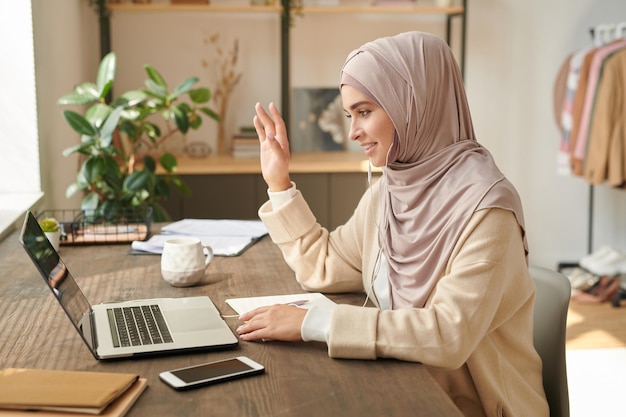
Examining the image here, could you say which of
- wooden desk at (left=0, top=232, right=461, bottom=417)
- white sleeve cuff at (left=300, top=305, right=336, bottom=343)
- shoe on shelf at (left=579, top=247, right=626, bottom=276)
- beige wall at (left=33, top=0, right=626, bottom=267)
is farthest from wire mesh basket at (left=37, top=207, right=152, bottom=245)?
shoe on shelf at (left=579, top=247, right=626, bottom=276)

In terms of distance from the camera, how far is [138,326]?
4.74 ft

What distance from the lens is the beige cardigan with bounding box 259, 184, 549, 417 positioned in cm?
134

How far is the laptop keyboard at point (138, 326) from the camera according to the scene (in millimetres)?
1365

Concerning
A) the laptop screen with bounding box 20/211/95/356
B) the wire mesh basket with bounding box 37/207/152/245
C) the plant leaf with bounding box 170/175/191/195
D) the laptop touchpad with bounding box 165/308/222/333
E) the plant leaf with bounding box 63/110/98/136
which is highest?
the plant leaf with bounding box 63/110/98/136

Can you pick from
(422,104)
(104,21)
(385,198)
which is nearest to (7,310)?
(385,198)

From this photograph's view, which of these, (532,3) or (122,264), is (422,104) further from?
(532,3)

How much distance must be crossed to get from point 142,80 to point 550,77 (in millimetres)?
2445

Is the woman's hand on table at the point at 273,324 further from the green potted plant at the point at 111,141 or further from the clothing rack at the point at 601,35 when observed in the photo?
the clothing rack at the point at 601,35

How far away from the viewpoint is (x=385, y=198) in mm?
1712

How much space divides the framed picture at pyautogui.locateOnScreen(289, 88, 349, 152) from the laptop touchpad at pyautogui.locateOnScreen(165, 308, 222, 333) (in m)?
3.17

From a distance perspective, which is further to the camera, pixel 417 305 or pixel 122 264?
pixel 122 264

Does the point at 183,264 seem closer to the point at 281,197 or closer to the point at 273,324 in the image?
the point at 281,197

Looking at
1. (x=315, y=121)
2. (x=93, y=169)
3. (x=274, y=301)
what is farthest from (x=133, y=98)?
(x=274, y=301)

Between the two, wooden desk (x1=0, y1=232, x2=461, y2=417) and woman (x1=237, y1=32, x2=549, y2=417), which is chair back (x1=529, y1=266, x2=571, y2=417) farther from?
wooden desk (x1=0, y1=232, x2=461, y2=417)
